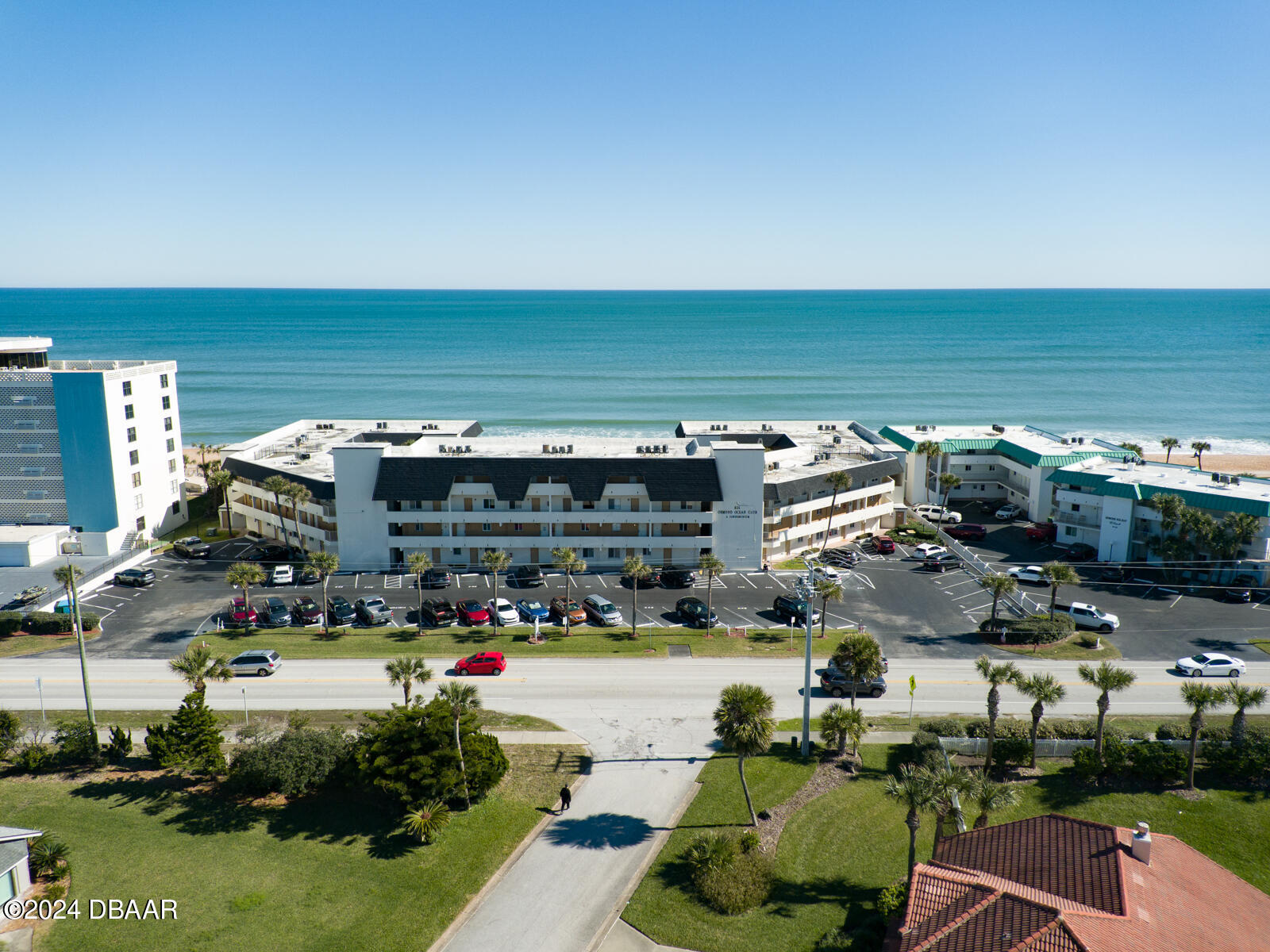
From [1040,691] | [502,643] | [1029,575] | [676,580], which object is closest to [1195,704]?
[1040,691]

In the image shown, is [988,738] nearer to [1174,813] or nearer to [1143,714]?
[1174,813]

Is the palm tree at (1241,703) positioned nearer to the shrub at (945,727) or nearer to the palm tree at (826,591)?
the shrub at (945,727)

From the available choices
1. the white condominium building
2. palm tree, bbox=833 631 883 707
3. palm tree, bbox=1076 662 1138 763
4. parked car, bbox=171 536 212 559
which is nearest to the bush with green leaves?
palm tree, bbox=833 631 883 707

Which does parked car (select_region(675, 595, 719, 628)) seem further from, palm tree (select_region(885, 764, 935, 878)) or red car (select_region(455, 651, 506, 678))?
palm tree (select_region(885, 764, 935, 878))

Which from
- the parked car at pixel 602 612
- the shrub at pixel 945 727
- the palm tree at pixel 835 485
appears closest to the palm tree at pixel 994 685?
the shrub at pixel 945 727

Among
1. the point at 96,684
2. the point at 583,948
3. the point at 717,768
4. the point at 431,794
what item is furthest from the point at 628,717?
the point at 96,684

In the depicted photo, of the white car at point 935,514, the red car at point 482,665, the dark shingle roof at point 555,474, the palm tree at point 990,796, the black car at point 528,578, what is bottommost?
the red car at point 482,665

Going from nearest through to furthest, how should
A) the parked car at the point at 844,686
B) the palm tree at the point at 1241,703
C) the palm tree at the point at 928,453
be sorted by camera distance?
the palm tree at the point at 1241,703
the parked car at the point at 844,686
the palm tree at the point at 928,453
